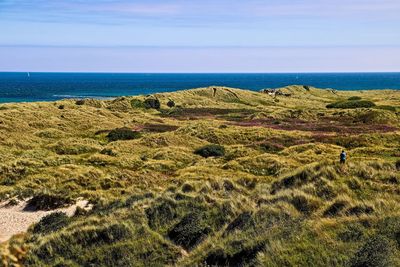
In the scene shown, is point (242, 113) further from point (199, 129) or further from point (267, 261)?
point (267, 261)

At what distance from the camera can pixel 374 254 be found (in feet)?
36.8

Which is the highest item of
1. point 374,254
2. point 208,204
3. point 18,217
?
point 374,254

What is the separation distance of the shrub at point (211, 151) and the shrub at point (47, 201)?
17202 millimetres

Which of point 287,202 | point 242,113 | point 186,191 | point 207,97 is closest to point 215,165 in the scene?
point 186,191

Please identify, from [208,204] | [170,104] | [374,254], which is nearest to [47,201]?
[208,204]

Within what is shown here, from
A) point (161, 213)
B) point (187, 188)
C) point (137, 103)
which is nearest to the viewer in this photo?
point (161, 213)

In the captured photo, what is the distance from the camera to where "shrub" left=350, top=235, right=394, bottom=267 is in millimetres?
10938

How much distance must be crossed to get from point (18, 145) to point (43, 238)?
3172 cm

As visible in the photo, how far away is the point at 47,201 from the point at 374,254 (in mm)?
17856

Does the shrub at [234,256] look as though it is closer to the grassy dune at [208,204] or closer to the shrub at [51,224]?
the grassy dune at [208,204]

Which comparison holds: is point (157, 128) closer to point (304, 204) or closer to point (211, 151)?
point (211, 151)

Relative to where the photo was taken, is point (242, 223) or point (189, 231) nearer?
point (242, 223)

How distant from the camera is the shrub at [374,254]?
431 inches

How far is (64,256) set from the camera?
14672 millimetres
